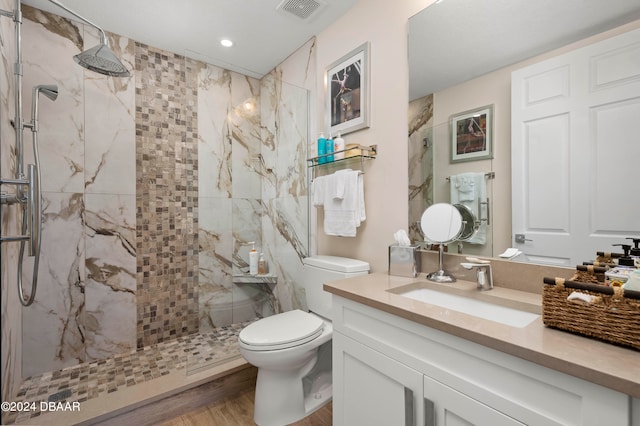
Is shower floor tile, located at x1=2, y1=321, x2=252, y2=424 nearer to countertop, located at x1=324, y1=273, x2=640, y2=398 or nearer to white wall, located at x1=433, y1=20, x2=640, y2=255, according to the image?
countertop, located at x1=324, y1=273, x2=640, y2=398

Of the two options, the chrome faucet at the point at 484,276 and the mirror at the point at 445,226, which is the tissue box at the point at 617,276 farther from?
the mirror at the point at 445,226

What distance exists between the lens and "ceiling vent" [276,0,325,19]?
1780 millimetres

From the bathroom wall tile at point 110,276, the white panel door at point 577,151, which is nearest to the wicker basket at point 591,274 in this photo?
the white panel door at point 577,151

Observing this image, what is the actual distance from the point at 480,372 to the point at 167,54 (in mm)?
2916

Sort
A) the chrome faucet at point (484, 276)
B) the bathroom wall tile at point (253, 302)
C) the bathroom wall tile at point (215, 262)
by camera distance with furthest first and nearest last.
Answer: the bathroom wall tile at point (253, 302), the bathroom wall tile at point (215, 262), the chrome faucet at point (484, 276)

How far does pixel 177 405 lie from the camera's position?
5.48 ft

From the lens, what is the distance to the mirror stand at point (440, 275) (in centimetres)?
129

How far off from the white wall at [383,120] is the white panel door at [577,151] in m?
0.55

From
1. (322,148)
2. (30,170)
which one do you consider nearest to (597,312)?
(322,148)

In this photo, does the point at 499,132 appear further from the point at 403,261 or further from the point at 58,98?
the point at 58,98

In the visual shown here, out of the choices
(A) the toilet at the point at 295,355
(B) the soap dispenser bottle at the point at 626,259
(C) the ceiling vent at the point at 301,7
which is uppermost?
(C) the ceiling vent at the point at 301,7

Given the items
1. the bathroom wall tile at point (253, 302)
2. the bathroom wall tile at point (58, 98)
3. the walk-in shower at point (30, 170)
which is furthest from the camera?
the bathroom wall tile at point (253, 302)

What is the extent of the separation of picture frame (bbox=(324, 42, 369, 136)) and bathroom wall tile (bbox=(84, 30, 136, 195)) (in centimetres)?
154

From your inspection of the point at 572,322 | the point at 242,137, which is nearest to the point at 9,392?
the point at 242,137
